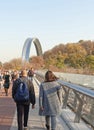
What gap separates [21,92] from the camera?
9625mm

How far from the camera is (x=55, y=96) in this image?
30.2 ft

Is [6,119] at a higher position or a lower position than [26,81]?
lower

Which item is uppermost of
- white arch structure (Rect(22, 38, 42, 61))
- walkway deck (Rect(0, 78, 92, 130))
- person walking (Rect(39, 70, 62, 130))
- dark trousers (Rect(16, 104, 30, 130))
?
white arch structure (Rect(22, 38, 42, 61))

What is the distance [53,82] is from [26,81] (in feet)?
2.73

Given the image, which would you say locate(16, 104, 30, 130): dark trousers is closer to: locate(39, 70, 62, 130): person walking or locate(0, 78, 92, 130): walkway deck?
locate(0, 78, 92, 130): walkway deck

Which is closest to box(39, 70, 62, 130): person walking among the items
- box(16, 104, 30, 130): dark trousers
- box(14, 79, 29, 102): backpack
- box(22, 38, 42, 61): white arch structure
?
box(14, 79, 29, 102): backpack

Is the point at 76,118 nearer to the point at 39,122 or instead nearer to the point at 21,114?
the point at 39,122

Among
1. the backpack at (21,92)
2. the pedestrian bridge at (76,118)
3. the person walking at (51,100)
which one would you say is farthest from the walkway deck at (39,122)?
the backpack at (21,92)

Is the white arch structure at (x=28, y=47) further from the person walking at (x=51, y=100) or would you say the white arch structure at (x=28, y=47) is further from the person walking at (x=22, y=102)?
the person walking at (x=51, y=100)

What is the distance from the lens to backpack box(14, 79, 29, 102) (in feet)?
31.6

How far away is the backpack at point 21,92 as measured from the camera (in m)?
9.62

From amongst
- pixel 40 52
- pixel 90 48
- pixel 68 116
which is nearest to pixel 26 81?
pixel 68 116

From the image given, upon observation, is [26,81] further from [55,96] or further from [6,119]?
[6,119]

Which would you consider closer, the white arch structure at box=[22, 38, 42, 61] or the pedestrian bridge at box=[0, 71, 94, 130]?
the pedestrian bridge at box=[0, 71, 94, 130]
